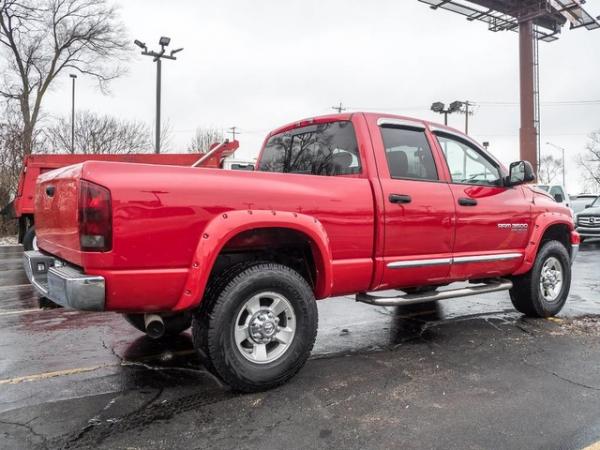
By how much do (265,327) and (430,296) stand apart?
66.2 inches

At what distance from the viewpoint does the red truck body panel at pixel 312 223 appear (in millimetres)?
2955

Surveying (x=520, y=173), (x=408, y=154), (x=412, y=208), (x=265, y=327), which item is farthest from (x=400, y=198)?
(x=520, y=173)

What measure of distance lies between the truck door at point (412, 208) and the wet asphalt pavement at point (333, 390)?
29.4 inches

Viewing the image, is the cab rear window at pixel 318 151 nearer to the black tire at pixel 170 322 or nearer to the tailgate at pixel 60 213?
the black tire at pixel 170 322

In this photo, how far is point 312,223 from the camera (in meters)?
3.52

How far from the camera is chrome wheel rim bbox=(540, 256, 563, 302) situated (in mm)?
5543

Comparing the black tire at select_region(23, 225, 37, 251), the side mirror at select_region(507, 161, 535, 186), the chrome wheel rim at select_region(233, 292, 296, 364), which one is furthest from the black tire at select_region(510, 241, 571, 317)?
the black tire at select_region(23, 225, 37, 251)

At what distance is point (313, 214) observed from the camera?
141 inches

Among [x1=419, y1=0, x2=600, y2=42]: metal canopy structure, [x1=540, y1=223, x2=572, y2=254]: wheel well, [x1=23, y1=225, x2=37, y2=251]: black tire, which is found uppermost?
[x1=419, y1=0, x2=600, y2=42]: metal canopy structure

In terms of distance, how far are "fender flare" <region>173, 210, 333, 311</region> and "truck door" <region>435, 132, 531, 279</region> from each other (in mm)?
1600

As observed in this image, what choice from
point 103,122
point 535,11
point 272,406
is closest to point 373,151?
point 272,406

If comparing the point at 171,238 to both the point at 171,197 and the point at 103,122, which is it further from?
the point at 103,122

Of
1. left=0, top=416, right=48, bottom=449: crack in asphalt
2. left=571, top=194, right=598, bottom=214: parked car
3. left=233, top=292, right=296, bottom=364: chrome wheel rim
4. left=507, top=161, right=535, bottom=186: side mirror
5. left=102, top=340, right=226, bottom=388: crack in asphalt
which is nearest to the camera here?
left=0, top=416, right=48, bottom=449: crack in asphalt

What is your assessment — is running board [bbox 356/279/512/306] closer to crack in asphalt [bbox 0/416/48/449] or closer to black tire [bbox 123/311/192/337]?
black tire [bbox 123/311/192/337]
